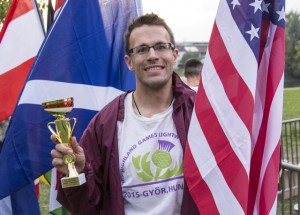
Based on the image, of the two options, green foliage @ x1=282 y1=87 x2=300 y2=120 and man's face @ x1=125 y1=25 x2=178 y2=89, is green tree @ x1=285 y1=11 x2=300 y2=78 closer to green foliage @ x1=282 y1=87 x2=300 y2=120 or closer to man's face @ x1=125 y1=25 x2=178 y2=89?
green foliage @ x1=282 y1=87 x2=300 y2=120

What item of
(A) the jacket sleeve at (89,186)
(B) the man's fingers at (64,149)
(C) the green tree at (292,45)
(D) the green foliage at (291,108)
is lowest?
(D) the green foliage at (291,108)

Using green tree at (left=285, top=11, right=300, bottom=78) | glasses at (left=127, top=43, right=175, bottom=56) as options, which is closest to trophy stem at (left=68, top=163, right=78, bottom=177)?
glasses at (left=127, top=43, right=175, bottom=56)

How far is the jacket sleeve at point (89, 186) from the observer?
7.36 feet

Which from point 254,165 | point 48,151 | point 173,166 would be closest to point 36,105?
point 48,151

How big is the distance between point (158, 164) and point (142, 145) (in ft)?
0.37

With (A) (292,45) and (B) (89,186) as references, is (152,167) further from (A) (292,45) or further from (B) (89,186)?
(A) (292,45)

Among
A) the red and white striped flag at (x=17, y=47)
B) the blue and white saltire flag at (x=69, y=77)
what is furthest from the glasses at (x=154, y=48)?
the red and white striped flag at (x=17, y=47)

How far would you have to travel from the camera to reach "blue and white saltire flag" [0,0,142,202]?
301cm

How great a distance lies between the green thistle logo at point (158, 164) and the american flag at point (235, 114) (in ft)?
0.28

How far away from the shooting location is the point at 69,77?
3.25 m

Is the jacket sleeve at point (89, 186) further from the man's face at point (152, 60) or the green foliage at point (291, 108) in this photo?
the green foliage at point (291, 108)

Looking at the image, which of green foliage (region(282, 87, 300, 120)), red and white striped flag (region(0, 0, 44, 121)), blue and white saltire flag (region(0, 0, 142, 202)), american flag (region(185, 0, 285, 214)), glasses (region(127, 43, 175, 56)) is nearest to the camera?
american flag (region(185, 0, 285, 214))

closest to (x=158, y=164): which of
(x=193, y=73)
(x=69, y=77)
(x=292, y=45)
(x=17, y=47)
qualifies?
(x=69, y=77)

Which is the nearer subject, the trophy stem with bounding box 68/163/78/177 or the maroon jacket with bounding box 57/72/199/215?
the trophy stem with bounding box 68/163/78/177
